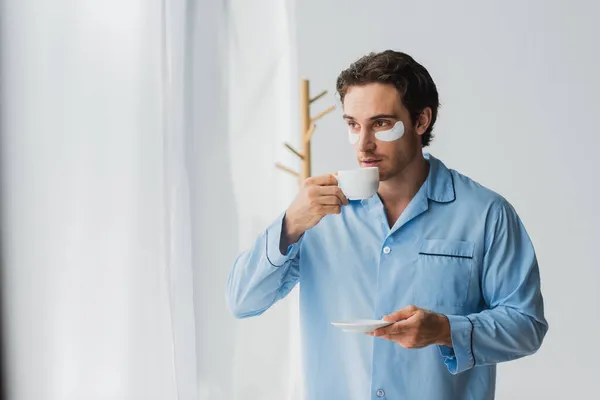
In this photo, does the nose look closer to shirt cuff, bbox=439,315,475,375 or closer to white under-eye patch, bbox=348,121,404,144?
white under-eye patch, bbox=348,121,404,144

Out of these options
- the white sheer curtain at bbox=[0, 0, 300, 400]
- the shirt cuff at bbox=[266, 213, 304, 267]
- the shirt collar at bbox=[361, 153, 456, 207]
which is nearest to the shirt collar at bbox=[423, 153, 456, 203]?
the shirt collar at bbox=[361, 153, 456, 207]

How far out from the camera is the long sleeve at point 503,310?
1.40 meters

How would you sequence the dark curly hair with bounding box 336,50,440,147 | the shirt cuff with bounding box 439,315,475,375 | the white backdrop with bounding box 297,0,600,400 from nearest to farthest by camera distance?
1. the shirt cuff with bounding box 439,315,475,375
2. the dark curly hair with bounding box 336,50,440,147
3. the white backdrop with bounding box 297,0,600,400

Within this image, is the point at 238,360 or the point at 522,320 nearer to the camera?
the point at 522,320

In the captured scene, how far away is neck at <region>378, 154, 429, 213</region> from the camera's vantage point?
5.38ft

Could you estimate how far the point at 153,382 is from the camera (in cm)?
200

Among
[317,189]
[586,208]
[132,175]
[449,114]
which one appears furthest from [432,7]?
[317,189]

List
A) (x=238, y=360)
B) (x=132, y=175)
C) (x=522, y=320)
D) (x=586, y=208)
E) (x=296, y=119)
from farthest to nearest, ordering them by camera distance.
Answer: (x=586, y=208)
(x=296, y=119)
(x=238, y=360)
(x=132, y=175)
(x=522, y=320)

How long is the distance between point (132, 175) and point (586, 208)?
5.65ft

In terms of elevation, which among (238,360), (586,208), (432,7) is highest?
(432,7)

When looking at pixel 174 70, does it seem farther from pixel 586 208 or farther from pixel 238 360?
pixel 586 208

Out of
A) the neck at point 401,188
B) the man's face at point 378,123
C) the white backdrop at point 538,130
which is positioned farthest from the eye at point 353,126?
the white backdrop at point 538,130

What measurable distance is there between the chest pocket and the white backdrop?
1.46 metres

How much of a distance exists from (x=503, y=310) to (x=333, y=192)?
0.39 metres
